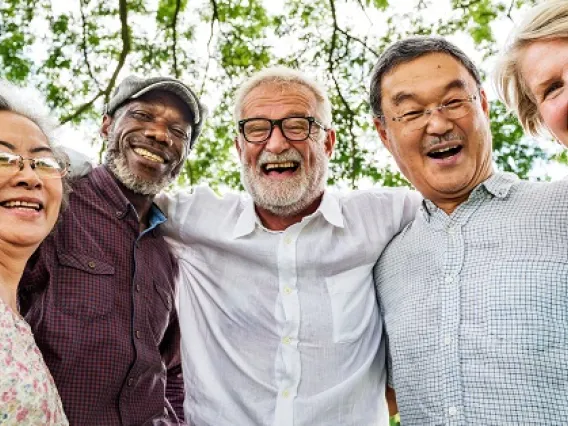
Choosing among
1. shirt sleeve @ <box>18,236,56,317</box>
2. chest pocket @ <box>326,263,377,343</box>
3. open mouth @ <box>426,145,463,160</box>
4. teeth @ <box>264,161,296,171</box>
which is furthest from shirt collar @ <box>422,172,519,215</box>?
shirt sleeve @ <box>18,236,56,317</box>

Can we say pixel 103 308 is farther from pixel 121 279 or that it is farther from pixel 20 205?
pixel 20 205

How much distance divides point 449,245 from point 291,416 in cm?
100

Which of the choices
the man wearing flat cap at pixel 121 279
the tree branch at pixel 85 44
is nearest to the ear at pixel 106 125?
the man wearing flat cap at pixel 121 279

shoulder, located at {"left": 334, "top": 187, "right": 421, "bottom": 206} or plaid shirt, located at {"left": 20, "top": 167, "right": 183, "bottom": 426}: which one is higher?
shoulder, located at {"left": 334, "top": 187, "right": 421, "bottom": 206}

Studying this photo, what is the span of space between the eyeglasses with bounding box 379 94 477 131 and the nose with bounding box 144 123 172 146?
129 centimetres

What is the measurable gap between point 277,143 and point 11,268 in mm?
1383

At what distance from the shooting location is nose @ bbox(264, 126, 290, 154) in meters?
2.89

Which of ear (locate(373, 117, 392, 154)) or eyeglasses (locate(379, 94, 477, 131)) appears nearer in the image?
eyeglasses (locate(379, 94, 477, 131))

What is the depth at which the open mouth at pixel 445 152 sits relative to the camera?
8.05ft

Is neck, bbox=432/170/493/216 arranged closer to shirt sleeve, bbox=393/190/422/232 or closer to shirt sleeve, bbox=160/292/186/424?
shirt sleeve, bbox=393/190/422/232

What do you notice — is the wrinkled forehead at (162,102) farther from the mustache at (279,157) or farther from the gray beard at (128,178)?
the mustache at (279,157)

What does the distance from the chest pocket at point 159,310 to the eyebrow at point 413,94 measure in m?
1.46

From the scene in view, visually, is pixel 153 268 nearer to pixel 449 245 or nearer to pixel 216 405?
pixel 216 405

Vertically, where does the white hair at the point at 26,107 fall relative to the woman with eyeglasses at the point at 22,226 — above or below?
above
